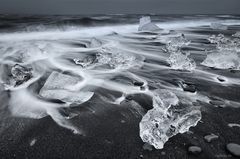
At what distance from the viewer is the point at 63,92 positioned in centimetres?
254

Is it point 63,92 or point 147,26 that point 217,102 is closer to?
point 63,92

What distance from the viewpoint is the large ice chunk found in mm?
2423

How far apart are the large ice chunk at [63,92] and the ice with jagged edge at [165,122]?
83cm

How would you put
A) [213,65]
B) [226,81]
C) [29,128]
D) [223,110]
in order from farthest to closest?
[213,65] → [226,81] → [223,110] → [29,128]

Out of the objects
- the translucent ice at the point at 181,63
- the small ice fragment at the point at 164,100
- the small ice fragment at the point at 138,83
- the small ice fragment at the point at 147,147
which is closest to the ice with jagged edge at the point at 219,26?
the translucent ice at the point at 181,63

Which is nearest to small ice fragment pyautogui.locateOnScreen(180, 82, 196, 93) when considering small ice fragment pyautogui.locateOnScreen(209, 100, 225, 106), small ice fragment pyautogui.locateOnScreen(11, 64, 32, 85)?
small ice fragment pyautogui.locateOnScreen(209, 100, 225, 106)

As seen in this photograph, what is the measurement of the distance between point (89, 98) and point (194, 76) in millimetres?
1657

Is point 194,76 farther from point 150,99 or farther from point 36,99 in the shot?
point 36,99

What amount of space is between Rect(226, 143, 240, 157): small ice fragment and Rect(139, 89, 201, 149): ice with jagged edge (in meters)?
0.34

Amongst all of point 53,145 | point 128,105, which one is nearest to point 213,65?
point 128,105

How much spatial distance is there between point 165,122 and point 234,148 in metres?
0.53

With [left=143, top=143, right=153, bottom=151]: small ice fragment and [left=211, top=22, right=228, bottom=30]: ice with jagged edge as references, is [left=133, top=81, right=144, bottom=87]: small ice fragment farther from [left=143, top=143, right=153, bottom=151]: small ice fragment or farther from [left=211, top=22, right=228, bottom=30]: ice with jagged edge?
[left=211, top=22, right=228, bottom=30]: ice with jagged edge

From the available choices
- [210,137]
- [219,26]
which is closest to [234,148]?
[210,137]

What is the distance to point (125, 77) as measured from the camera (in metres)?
3.23
